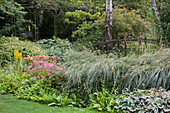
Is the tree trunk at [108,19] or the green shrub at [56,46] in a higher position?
the tree trunk at [108,19]

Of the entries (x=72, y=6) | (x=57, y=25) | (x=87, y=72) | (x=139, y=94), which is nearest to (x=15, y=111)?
(x=87, y=72)

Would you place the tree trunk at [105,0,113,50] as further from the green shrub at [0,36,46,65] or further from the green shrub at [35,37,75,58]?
the green shrub at [0,36,46,65]

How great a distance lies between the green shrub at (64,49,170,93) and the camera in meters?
3.94

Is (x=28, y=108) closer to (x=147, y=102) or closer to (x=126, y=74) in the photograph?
(x=126, y=74)

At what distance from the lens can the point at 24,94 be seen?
14.6 ft

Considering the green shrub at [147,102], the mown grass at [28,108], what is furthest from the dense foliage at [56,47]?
the green shrub at [147,102]

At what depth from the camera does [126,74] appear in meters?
4.05

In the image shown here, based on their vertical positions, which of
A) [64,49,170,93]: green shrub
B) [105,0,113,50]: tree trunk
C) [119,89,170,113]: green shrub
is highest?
[105,0,113,50]: tree trunk

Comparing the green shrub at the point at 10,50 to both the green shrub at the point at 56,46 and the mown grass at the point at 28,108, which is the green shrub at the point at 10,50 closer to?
the green shrub at the point at 56,46

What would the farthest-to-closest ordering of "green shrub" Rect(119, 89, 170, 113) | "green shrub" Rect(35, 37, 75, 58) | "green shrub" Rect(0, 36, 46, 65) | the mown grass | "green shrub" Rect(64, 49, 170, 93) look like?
"green shrub" Rect(35, 37, 75, 58) < "green shrub" Rect(0, 36, 46, 65) < "green shrub" Rect(64, 49, 170, 93) < the mown grass < "green shrub" Rect(119, 89, 170, 113)

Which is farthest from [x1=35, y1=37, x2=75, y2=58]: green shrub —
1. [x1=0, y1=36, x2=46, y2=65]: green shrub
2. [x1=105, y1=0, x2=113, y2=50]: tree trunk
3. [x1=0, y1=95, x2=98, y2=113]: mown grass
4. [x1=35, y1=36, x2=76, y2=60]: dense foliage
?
[x1=0, y1=95, x2=98, y2=113]: mown grass

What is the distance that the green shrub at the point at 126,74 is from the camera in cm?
394

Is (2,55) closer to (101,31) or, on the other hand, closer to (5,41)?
(5,41)

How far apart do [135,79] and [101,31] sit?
6725 millimetres
